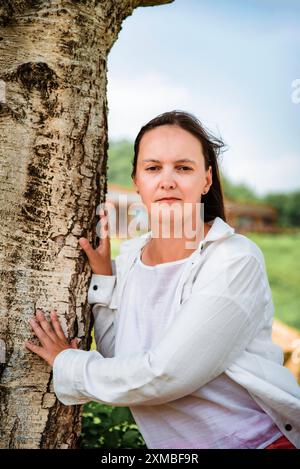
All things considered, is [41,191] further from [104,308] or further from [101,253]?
[104,308]

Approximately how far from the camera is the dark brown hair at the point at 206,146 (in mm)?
2534

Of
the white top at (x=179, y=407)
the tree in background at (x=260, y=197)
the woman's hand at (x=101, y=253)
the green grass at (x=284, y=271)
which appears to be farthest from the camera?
the tree in background at (x=260, y=197)

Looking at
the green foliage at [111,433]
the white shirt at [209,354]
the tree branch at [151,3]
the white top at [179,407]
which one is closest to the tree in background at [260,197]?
the tree branch at [151,3]

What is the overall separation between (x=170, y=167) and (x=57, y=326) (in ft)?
2.63

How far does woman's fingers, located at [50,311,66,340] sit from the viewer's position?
2324mm

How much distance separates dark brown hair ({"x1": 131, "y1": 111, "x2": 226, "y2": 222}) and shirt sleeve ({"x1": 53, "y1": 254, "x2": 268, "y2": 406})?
0.53 m

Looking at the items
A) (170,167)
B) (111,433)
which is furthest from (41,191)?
(111,433)

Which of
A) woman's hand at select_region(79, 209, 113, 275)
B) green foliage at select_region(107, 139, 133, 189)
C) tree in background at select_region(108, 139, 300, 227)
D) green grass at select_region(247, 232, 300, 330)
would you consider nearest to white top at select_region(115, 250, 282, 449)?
woman's hand at select_region(79, 209, 113, 275)

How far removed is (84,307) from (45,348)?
255 mm

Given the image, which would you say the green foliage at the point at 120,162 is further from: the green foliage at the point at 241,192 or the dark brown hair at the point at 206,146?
the dark brown hair at the point at 206,146

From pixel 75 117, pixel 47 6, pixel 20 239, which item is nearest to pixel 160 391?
pixel 20 239

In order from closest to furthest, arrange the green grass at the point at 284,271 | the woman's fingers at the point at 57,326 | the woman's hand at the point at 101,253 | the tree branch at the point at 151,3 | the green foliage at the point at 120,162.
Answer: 1. the woman's fingers at the point at 57,326
2. the woman's hand at the point at 101,253
3. the tree branch at the point at 151,3
4. the green grass at the point at 284,271
5. the green foliage at the point at 120,162

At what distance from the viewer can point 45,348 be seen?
231cm
